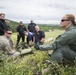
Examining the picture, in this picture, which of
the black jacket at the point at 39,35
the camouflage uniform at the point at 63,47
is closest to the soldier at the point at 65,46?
the camouflage uniform at the point at 63,47

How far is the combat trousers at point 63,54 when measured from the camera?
272 inches

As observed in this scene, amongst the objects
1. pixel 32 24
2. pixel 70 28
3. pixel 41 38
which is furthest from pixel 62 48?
pixel 32 24

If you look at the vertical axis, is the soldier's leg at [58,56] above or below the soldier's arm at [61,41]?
below

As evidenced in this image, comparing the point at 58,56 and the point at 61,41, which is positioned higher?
the point at 61,41

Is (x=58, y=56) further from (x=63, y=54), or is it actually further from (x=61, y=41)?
(x=61, y=41)

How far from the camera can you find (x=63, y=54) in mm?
7047

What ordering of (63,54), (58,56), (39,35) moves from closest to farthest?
(58,56) < (63,54) < (39,35)

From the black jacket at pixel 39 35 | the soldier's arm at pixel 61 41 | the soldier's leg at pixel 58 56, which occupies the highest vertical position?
the soldier's arm at pixel 61 41

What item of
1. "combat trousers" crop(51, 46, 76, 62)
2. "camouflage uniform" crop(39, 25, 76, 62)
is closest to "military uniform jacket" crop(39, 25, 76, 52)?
"camouflage uniform" crop(39, 25, 76, 62)

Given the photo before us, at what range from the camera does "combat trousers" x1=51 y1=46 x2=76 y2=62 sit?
6.91m

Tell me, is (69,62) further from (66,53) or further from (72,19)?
(72,19)

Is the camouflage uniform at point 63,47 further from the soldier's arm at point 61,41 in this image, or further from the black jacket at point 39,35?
the black jacket at point 39,35

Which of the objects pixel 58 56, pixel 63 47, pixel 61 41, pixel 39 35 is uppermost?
pixel 61 41

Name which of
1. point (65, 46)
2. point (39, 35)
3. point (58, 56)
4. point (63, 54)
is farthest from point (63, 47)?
point (39, 35)
